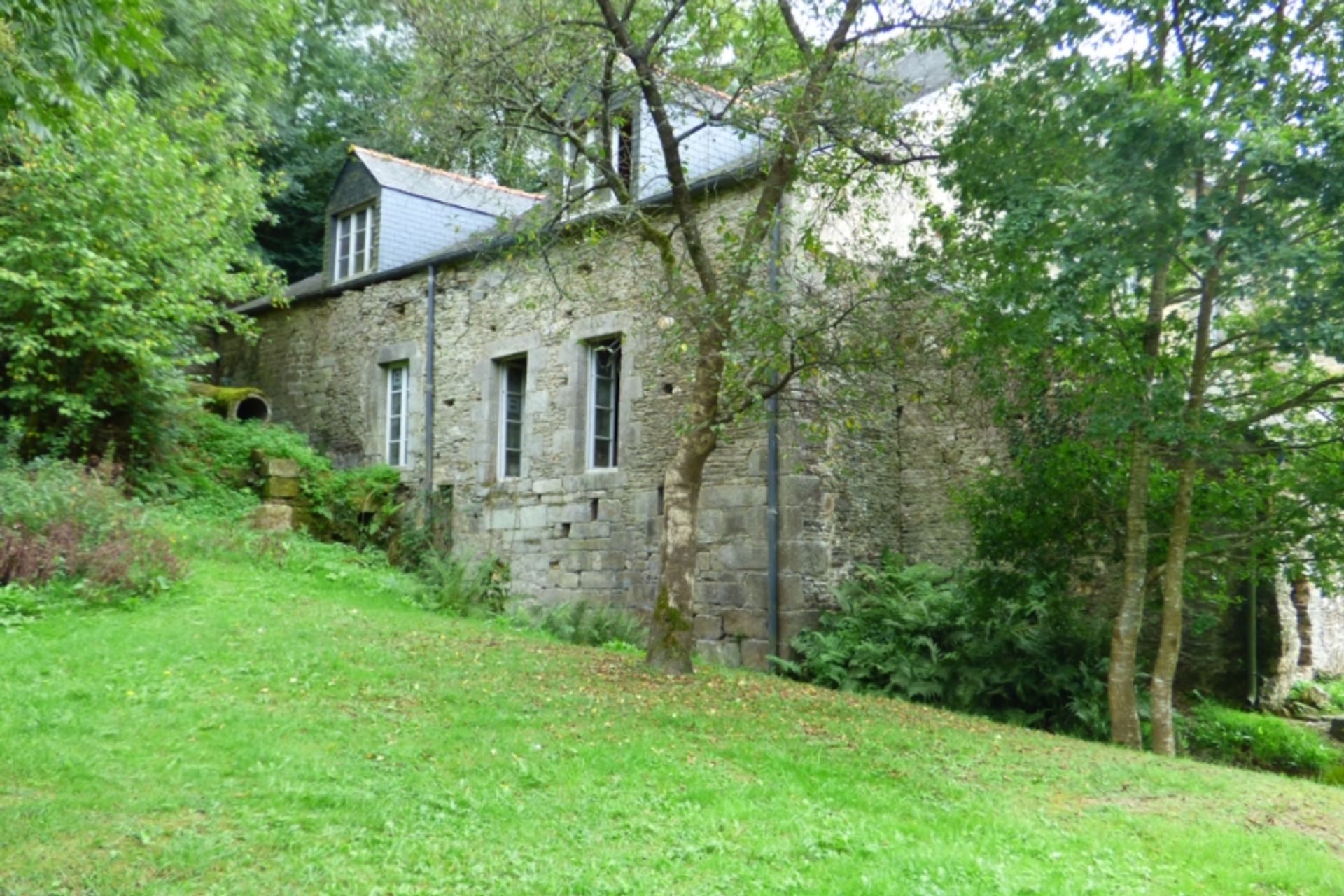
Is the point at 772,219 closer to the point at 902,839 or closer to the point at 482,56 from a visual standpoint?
the point at 482,56

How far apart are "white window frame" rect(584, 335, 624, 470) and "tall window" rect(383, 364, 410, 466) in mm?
3517

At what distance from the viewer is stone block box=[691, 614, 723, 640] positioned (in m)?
10.9

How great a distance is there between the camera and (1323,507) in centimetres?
802

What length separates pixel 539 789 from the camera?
206 inches

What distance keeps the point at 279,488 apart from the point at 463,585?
3.35m

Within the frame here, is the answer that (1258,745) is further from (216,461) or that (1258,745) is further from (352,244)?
(352,244)

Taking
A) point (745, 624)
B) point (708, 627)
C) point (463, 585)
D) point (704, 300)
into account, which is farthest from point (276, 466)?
point (704, 300)

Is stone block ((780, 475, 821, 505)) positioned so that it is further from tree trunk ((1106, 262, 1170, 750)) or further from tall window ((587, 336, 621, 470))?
tree trunk ((1106, 262, 1170, 750))

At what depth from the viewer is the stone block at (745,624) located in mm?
10500

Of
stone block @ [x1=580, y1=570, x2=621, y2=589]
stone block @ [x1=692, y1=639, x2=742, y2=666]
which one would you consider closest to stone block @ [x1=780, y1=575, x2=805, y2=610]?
stone block @ [x1=692, y1=639, x2=742, y2=666]

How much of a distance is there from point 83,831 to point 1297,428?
27.3 feet

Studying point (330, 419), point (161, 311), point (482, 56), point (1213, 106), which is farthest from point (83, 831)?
point (330, 419)

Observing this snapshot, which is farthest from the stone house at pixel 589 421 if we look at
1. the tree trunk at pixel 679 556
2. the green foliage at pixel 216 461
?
the green foliage at pixel 216 461

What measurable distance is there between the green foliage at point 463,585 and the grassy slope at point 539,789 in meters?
3.18
